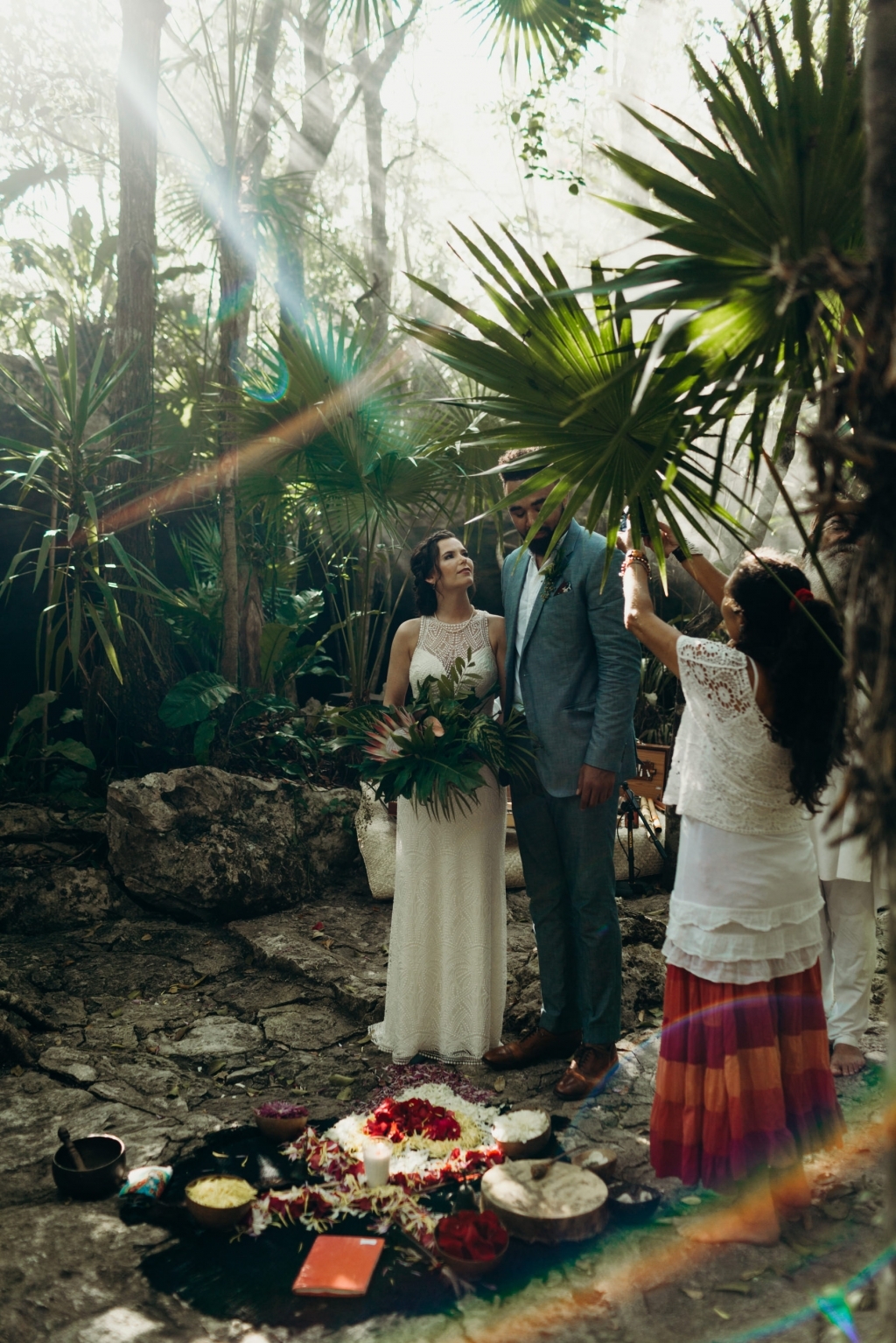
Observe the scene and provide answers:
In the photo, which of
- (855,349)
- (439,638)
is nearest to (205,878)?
(439,638)

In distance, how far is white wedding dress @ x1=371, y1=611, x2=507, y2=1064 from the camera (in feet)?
12.6

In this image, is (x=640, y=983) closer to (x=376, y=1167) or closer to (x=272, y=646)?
(x=376, y=1167)

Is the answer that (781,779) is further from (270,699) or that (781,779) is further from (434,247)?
(434,247)

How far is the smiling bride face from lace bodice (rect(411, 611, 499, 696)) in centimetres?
15

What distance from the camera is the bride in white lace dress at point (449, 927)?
3830 mm

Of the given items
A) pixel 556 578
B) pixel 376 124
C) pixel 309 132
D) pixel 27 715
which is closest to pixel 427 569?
pixel 556 578

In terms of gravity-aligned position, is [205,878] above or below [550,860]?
below

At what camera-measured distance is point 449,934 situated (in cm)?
384

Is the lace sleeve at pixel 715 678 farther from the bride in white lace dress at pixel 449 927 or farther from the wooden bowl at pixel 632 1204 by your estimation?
the wooden bowl at pixel 632 1204

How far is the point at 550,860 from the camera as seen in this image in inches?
147

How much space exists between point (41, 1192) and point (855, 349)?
10.4ft

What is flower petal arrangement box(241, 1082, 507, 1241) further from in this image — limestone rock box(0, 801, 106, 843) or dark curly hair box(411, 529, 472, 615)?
limestone rock box(0, 801, 106, 843)

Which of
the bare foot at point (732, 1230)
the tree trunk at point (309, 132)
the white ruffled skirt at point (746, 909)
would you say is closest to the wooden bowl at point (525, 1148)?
the bare foot at point (732, 1230)

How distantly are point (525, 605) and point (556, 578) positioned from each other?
23cm
